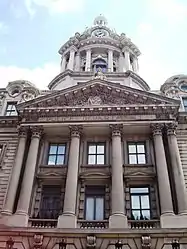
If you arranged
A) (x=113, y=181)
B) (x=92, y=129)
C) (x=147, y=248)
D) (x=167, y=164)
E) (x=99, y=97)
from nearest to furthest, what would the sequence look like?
(x=147, y=248) → (x=113, y=181) → (x=167, y=164) → (x=92, y=129) → (x=99, y=97)

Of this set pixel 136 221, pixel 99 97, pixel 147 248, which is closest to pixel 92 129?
pixel 99 97

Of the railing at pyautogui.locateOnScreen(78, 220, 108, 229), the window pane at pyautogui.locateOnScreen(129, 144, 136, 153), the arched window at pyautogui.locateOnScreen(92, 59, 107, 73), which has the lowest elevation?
the railing at pyautogui.locateOnScreen(78, 220, 108, 229)

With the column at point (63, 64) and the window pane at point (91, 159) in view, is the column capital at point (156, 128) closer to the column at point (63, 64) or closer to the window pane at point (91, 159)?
the window pane at point (91, 159)

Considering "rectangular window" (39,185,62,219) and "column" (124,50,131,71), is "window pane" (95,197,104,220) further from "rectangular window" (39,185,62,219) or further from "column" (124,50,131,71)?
"column" (124,50,131,71)

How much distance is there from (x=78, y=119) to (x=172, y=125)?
652 centimetres

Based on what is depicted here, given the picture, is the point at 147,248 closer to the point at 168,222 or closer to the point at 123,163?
the point at 168,222

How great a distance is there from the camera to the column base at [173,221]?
1742 centimetres

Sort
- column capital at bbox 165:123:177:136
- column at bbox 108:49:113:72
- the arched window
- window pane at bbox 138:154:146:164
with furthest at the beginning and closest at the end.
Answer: the arched window, column at bbox 108:49:113:72, column capital at bbox 165:123:177:136, window pane at bbox 138:154:146:164

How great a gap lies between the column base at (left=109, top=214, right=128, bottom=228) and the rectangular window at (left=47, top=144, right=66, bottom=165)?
593 centimetres

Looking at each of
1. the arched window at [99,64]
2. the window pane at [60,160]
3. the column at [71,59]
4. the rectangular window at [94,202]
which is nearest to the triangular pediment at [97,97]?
the window pane at [60,160]

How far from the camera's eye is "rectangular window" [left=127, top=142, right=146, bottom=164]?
21969 mm

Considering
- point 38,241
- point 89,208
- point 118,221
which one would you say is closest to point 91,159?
point 89,208

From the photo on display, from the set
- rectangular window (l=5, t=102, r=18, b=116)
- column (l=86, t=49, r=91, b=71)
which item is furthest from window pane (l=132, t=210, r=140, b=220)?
column (l=86, t=49, r=91, b=71)

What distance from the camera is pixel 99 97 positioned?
80.6 feet
